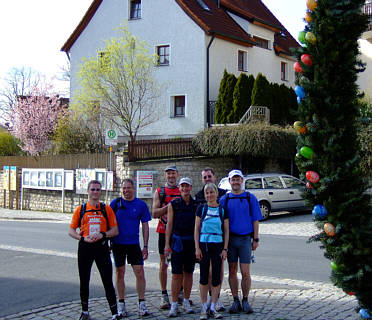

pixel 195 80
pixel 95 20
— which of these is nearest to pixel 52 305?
pixel 195 80

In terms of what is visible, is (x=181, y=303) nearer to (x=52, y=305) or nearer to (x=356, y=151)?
(x=52, y=305)

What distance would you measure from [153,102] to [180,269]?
23.8 m

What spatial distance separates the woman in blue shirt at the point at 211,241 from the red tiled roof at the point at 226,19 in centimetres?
2304

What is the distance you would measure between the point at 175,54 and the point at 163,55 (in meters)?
0.98

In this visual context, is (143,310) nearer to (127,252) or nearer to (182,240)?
(127,252)

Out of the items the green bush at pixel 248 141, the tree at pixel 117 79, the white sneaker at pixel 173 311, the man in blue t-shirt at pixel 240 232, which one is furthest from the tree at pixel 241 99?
the white sneaker at pixel 173 311

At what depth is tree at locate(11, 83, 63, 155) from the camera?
36.3m

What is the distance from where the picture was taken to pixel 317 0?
5.02m

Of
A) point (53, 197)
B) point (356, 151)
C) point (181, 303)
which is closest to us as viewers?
point (356, 151)

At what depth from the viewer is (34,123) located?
36.7 metres

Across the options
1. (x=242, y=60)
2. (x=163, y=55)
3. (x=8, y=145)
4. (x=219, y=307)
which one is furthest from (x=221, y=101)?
(x=219, y=307)

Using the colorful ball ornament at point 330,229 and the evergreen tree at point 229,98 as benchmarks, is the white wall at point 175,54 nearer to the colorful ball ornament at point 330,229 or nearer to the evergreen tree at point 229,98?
the evergreen tree at point 229,98

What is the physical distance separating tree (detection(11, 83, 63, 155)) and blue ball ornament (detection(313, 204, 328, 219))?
3308cm

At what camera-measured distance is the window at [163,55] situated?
3009cm
